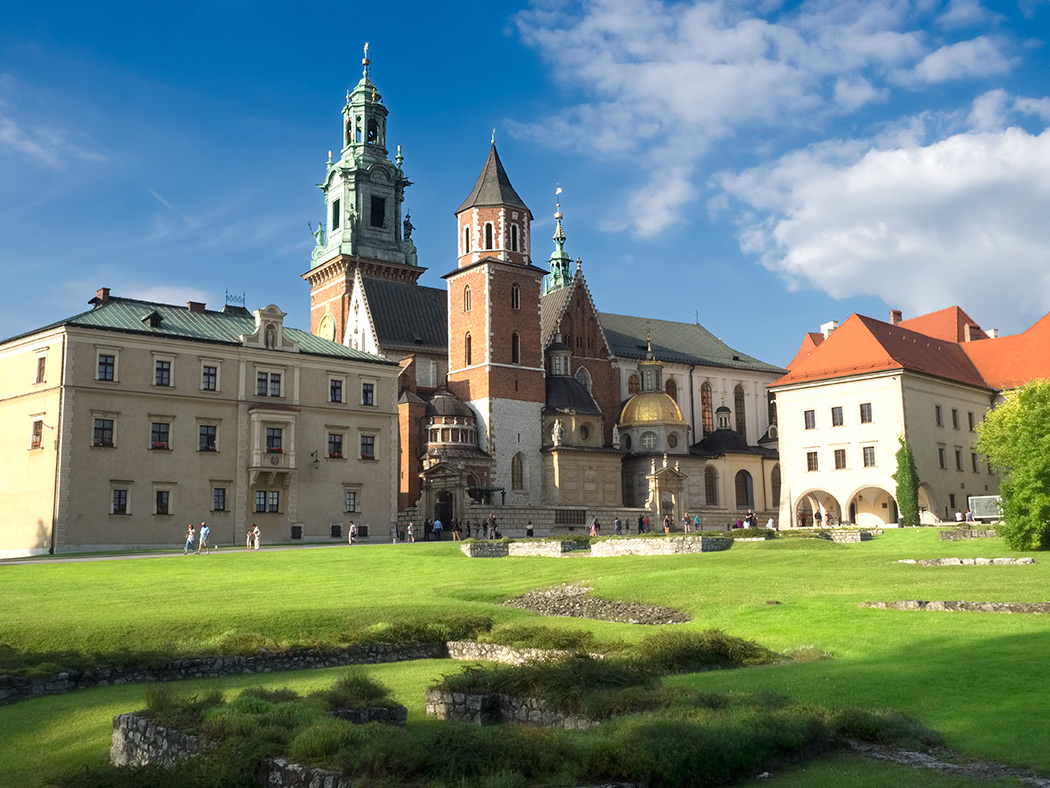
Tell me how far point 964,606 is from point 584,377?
204 ft

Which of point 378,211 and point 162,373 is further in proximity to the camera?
point 378,211

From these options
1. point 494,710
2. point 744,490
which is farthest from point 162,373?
point 744,490

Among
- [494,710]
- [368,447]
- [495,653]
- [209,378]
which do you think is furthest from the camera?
[368,447]

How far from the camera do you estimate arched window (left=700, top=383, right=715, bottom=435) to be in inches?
3558

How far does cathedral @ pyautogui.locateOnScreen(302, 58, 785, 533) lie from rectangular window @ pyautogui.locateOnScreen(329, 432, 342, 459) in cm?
683

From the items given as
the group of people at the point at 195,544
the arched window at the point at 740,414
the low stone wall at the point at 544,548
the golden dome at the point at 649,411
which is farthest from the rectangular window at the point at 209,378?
the arched window at the point at 740,414

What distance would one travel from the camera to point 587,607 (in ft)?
80.3

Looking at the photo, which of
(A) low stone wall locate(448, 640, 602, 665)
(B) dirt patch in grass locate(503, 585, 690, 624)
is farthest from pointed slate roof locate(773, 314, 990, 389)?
(A) low stone wall locate(448, 640, 602, 665)

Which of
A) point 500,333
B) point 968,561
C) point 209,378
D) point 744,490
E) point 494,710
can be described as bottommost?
point 494,710

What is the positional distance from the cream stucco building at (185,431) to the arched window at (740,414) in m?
41.7

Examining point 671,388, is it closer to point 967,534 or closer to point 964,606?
point 967,534

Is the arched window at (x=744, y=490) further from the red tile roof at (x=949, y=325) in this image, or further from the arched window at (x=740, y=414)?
the red tile roof at (x=949, y=325)

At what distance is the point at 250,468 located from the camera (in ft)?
176

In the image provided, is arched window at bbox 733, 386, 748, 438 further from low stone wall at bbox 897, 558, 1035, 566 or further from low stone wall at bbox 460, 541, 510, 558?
low stone wall at bbox 897, 558, 1035, 566
